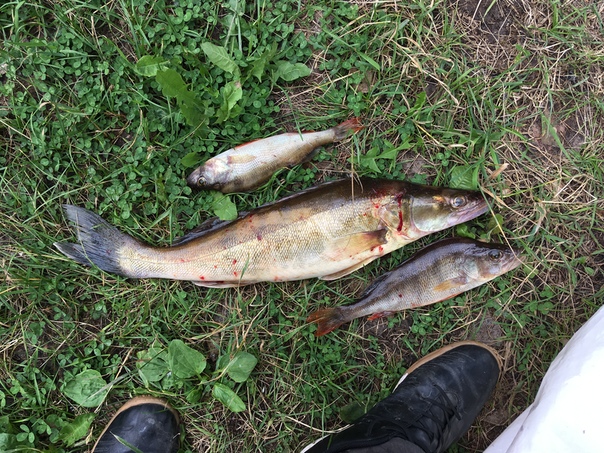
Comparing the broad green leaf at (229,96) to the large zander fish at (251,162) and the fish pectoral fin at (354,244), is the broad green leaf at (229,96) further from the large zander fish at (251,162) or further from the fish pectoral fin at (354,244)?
the fish pectoral fin at (354,244)

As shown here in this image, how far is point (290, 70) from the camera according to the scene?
10.8 feet

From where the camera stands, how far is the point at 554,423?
2480 mm

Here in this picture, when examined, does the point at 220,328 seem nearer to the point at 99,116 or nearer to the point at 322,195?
the point at 322,195

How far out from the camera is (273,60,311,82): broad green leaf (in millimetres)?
3287

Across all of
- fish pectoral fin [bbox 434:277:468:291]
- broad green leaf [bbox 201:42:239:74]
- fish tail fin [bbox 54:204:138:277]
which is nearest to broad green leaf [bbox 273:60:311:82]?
broad green leaf [bbox 201:42:239:74]

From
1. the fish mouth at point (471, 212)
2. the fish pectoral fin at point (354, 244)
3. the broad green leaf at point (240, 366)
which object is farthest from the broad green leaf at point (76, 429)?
the fish mouth at point (471, 212)

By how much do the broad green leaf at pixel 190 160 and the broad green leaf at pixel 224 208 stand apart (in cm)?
33

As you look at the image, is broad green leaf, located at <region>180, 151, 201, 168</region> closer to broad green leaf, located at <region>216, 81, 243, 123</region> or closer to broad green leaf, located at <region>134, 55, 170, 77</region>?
broad green leaf, located at <region>216, 81, 243, 123</region>

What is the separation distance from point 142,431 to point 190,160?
80.6 inches

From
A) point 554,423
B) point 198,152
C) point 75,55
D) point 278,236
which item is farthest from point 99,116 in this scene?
point 554,423

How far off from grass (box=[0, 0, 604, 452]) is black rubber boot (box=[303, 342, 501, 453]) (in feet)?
0.43

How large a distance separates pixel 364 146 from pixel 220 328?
1.80m

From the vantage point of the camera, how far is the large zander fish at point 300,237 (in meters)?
3.07

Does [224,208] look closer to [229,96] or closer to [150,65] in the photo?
[229,96]
